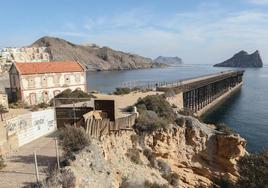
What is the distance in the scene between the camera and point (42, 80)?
120 ft

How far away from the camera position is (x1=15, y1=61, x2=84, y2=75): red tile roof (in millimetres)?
35534

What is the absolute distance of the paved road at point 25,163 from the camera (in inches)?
452

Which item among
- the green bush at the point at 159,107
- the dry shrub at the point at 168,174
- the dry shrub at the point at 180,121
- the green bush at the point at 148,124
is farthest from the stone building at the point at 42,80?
the dry shrub at the point at 168,174

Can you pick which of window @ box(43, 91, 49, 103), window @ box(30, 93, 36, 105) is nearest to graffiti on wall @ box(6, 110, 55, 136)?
window @ box(30, 93, 36, 105)

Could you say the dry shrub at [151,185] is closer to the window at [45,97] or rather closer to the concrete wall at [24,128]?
the concrete wall at [24,128]

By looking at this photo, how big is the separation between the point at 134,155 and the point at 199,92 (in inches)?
1568

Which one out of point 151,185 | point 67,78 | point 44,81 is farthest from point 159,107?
point 67,78

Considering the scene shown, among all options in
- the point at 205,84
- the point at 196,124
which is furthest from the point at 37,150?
the point at 205,84

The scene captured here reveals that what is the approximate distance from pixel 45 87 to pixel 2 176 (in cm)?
2572

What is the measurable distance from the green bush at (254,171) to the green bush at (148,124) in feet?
20.3

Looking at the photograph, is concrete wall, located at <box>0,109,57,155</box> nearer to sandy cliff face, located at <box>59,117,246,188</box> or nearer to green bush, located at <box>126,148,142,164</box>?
sandy cliff face, located at <box>59,117,246,188</box>

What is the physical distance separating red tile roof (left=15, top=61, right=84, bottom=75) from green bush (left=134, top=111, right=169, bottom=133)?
723 inches

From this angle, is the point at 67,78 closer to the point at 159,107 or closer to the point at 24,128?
the point at 159,107

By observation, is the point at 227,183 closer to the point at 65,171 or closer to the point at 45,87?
the point at 65,171
